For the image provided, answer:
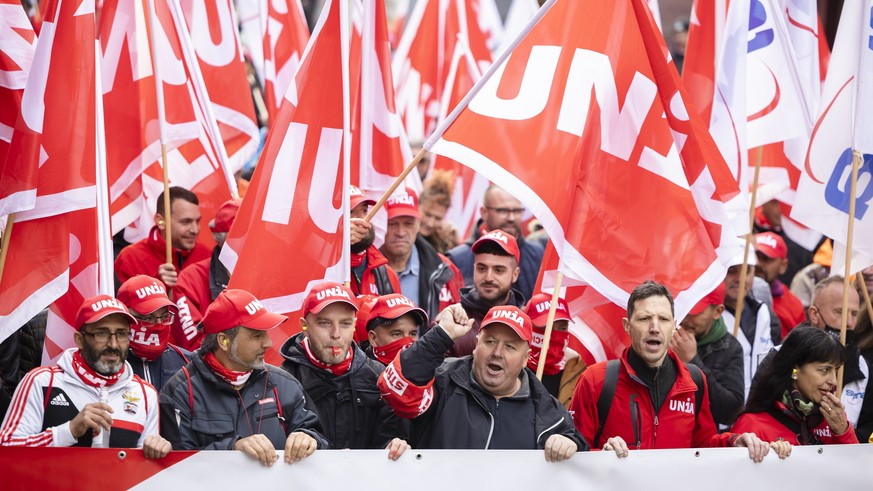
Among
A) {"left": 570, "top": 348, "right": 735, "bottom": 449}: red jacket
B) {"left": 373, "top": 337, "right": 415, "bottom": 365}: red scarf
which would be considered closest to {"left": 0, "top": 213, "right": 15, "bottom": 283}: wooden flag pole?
{"left": 373, "top": 337, "right": 415, "bottom": 365}: red scarf

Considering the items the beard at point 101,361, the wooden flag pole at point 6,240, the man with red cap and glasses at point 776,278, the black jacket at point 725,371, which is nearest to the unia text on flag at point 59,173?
the wooden flag pole at point 6,240

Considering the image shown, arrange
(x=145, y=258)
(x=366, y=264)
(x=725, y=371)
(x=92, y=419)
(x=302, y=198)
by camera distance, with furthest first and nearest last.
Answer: (x=145, y=258) < (x=366, y=264) < (x=725, y=371) < (x=302, y=198) < (x=92, y=419)

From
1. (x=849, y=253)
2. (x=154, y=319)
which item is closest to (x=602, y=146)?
(x=849, y=253)

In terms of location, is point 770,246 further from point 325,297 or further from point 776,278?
point 325,297

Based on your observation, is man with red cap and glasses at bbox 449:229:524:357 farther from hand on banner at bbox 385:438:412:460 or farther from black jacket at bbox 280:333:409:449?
hand on banner at bbox 385:438:412:460

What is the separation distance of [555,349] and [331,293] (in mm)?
1459

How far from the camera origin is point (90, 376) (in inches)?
203

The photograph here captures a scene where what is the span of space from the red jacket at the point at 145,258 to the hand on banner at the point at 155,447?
9.69ft

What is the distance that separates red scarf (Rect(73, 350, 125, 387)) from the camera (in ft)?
16.9

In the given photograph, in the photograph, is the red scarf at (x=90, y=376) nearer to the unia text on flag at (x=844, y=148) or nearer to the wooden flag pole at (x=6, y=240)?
the wooden flag pole at (x=6, y=240)

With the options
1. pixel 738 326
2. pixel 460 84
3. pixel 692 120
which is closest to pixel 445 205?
pixel 460 84

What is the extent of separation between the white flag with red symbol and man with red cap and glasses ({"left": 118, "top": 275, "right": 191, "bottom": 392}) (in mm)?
1421

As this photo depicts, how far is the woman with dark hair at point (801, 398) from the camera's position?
19.0 feet

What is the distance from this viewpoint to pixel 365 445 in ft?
18.7
